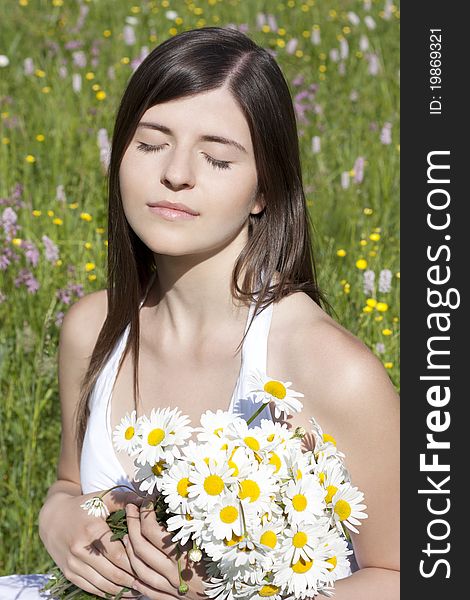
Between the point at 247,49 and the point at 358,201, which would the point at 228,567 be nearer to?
the point at 247,49

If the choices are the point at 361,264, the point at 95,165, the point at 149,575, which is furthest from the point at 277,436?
the point at 95,165

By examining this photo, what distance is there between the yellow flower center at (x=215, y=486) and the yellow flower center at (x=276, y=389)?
22 centimetres

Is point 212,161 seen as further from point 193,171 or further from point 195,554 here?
point 195,554

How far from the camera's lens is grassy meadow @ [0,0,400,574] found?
286 cm

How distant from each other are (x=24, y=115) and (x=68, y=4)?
1.70m

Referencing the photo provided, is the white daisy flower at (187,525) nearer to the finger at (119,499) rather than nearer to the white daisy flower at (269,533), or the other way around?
the white daisy flower at (269,533)

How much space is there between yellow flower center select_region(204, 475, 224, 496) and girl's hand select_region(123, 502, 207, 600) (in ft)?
0.67

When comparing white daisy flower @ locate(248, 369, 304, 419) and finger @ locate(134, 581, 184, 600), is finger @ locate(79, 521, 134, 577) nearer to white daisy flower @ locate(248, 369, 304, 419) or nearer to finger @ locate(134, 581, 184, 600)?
finger @ locate(134, 581, 184, 600)

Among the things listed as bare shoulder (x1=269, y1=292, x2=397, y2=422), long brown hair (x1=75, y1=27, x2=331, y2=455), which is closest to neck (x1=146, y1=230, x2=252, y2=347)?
long brown hair (x1=75, y1=27, x2=331, y2=455)

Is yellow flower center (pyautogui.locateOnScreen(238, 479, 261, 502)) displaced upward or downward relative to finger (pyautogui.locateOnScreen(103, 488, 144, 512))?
upward

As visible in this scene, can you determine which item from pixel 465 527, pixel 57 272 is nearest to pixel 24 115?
pixel 57 272

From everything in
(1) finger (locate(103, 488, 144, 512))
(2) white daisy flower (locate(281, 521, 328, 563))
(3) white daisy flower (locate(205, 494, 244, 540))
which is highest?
(3) white daisy flower (locate(205, 494, 244, 540))

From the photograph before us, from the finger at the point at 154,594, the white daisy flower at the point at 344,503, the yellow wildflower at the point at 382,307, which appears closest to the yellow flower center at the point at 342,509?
the white daisy flower at the point at 344,503

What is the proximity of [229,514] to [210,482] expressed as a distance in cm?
5
